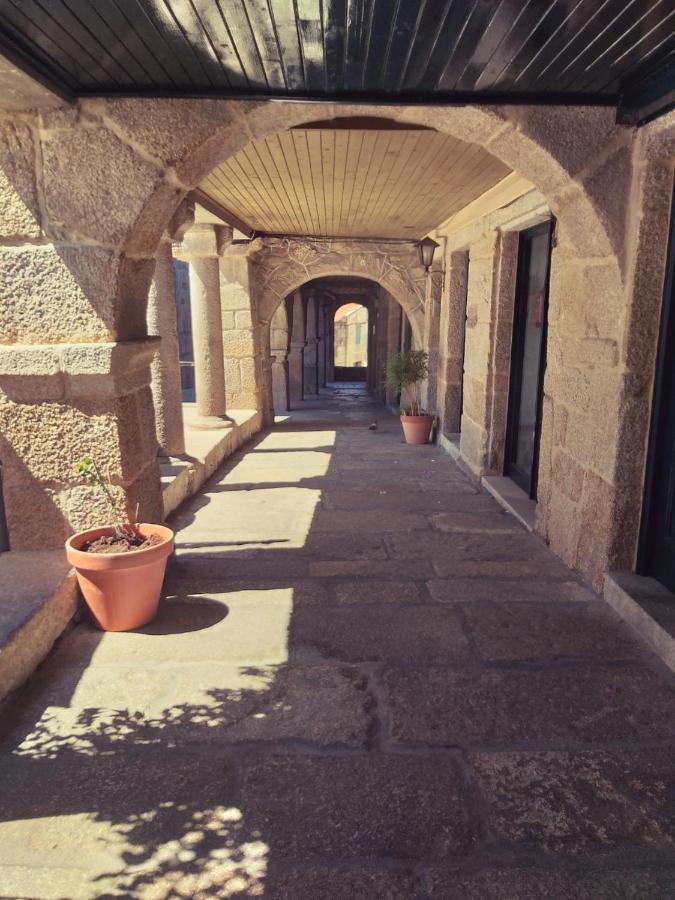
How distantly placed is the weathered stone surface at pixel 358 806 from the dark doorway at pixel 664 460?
4.98 feet

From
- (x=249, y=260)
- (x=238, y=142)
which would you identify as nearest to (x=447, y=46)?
(x=238, y=142)

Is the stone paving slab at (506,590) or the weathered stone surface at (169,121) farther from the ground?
the weathered stone surface at (169,121)

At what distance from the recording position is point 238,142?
270 centimetres

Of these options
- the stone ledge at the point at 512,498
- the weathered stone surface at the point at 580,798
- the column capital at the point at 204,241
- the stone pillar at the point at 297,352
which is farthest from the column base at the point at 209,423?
the stone pillar at the point at 297,352

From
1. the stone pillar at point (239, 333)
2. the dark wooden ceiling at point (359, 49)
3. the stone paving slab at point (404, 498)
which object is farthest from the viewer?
the stone pillar at point (239, 333)

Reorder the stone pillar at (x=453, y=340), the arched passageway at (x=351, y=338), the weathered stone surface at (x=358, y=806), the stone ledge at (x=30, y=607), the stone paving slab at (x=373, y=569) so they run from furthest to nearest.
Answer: the arched passageway at (x=351, y=338), the stone pillar at (x=453, y=340), the stone paving slab at (x=373, y=569), the stone ledge at (x=30, y=607), the weathered stone surface at (x=358, y=806)

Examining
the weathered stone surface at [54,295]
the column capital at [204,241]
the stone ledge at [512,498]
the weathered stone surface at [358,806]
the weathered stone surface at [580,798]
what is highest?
the column capital at [204,241]

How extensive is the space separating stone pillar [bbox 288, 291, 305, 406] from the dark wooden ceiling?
381 inches

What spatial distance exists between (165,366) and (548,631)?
354 centimetres

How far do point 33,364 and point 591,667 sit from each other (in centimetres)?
257

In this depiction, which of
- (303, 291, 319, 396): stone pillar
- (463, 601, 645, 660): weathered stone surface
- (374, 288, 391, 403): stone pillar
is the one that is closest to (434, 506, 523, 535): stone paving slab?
(463, 601, 645, 660): weathered stone surface

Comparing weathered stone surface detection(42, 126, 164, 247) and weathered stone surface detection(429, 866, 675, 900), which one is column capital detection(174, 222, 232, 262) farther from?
weathered stone surface detection(429, 866, 675, 900)

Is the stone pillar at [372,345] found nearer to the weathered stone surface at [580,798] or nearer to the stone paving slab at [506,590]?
the stone paving slab at [506,590]

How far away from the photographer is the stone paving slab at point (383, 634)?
8.22 feet
